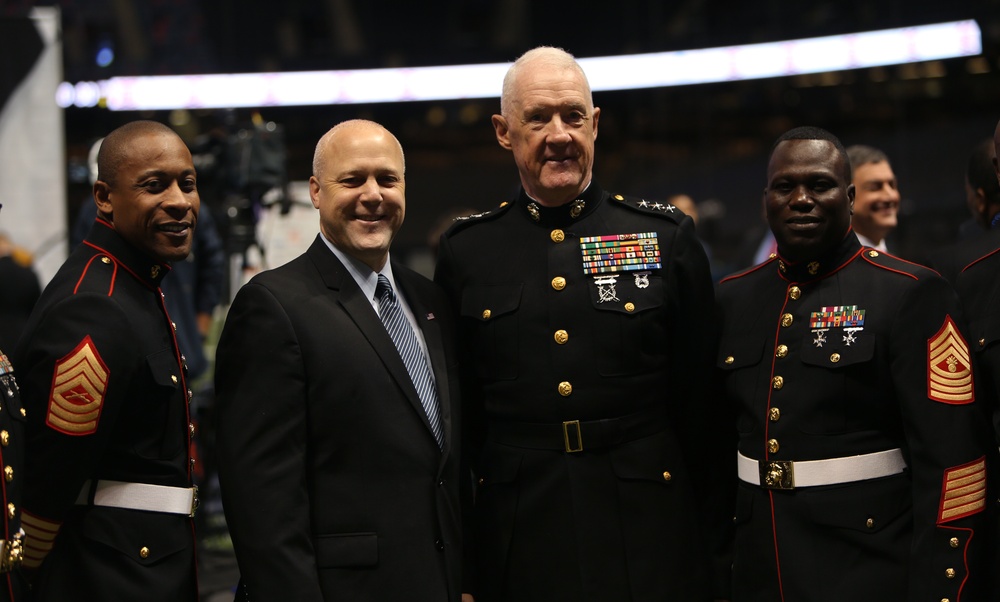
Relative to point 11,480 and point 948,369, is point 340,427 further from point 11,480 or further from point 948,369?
point 948,369

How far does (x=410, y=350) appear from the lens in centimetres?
229

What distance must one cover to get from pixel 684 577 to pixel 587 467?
34 cm

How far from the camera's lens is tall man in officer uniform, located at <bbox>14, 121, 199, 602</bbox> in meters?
2.04

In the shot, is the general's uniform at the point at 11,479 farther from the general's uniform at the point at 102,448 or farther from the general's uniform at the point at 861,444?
the general's uniform at the point at 861,444

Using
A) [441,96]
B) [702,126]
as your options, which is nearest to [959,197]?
[702,126]

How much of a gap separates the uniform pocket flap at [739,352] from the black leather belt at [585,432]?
0.20 metres

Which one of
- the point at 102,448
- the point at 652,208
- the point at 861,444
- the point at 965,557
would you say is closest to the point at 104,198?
the point at 102,448

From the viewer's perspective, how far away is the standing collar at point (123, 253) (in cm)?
227

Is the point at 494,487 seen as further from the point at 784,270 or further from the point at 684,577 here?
the point at 784,270

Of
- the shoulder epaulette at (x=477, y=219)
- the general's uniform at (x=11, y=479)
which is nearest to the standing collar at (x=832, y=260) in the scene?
the shoulder epaulette at (x=477, y=219)

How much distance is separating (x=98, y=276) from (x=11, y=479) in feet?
1.60

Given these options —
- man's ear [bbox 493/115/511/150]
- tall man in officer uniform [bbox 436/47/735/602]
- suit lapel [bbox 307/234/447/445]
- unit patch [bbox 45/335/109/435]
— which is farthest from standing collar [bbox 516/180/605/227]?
unit patch [bbox 45/335/109/435]

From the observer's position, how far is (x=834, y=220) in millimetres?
2355

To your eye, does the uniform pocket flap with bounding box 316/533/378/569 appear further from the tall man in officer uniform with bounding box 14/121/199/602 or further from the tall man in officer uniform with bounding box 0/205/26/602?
the tall man in officer uniform with bounding box 0/205/26/602
